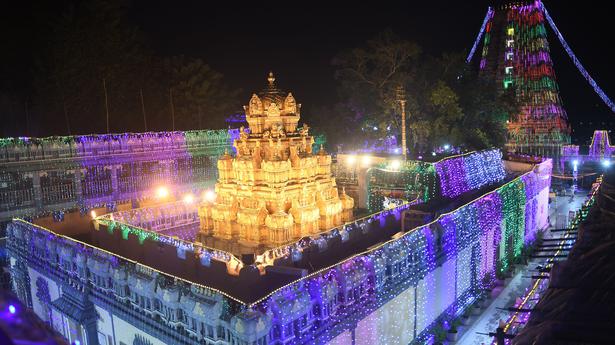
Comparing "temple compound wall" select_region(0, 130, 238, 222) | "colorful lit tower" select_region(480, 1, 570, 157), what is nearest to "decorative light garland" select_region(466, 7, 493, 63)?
"colorful lit tower" select_region(480, 1, 570, 157)

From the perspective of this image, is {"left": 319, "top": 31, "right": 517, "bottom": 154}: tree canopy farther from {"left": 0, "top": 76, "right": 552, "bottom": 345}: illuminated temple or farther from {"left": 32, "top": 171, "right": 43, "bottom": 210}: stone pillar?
{"left": 32, "top": 171, "right": 43, "bottom": 210}: stone pillar

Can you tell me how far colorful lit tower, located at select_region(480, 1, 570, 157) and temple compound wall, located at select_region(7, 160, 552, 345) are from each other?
28.3m

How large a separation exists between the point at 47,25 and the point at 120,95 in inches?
184

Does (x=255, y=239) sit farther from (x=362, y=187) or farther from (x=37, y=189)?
(x=37, y=189)

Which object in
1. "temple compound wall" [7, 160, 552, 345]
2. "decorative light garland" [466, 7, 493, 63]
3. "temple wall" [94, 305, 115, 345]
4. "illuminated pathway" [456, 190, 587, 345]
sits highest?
"decorative light garland" [466, 7, 493, 63]

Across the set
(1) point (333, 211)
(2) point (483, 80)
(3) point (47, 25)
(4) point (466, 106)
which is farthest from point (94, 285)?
(2) point (483, 80)

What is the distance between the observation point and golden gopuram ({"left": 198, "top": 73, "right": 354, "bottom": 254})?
14.5 metres

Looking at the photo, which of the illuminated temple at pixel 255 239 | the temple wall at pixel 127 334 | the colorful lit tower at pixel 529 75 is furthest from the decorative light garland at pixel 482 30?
the temple wall at pixel 127 334

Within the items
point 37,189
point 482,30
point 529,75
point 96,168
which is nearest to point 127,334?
point 37,189

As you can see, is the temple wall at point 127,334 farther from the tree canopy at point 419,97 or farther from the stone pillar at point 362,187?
the tree canopy at point 419,97

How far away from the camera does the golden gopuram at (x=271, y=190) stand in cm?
1448

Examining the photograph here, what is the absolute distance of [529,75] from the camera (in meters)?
40.3

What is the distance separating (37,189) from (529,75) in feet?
123

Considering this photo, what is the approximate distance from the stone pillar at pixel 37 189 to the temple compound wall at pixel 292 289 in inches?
142
